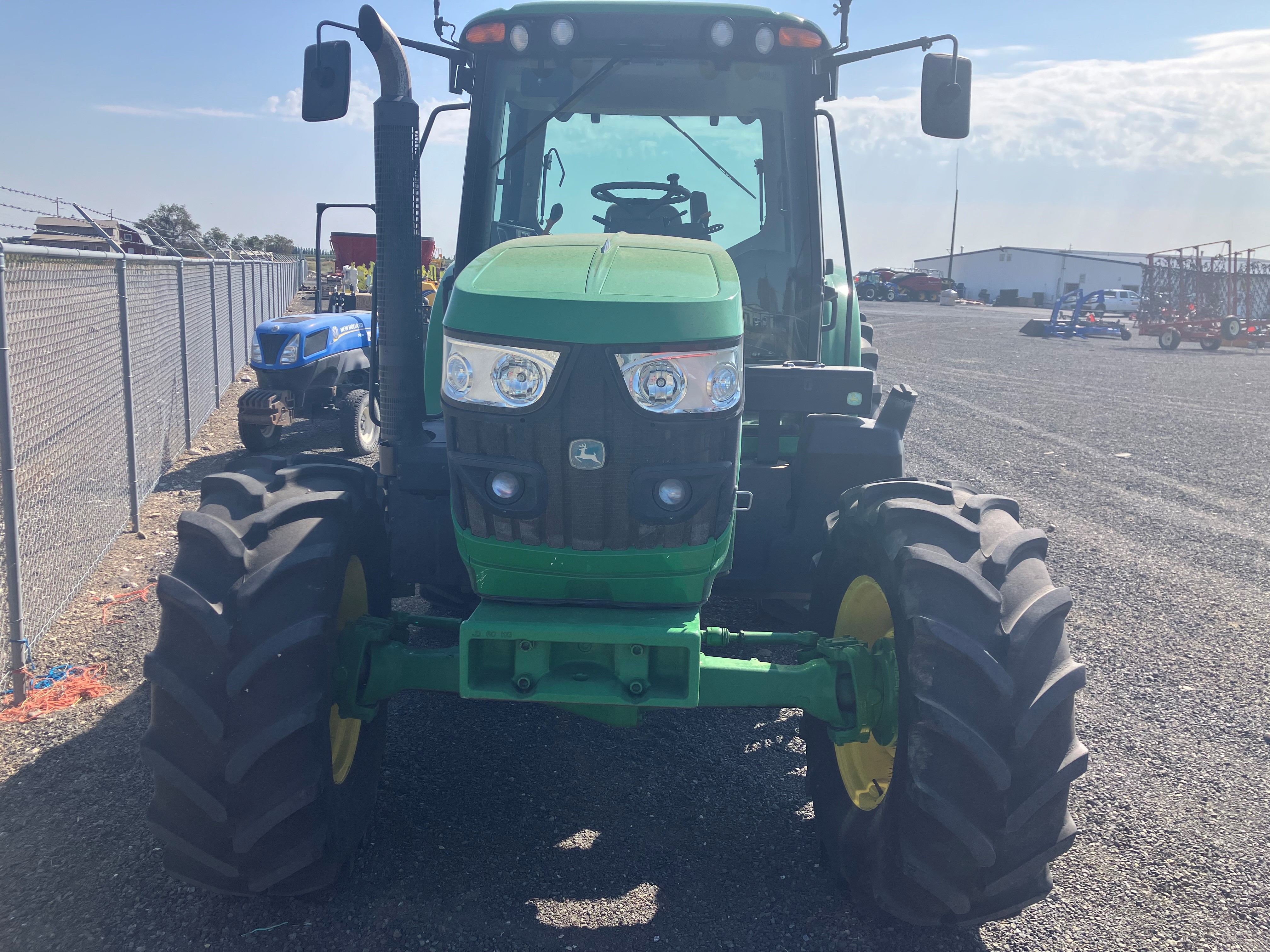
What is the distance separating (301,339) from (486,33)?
602 cm

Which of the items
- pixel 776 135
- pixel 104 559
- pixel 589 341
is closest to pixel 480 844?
pixel 589 341

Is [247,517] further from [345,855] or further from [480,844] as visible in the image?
[480,844]

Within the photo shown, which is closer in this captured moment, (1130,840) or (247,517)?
(247,517)

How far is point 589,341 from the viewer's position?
2.41 meters

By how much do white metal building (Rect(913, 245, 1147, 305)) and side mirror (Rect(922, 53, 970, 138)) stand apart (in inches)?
2473

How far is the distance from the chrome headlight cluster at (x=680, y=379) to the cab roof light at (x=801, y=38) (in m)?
1.82

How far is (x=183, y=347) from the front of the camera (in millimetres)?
8836

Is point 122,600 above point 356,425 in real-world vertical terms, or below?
below

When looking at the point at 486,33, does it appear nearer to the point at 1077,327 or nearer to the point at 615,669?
the point at 615,669

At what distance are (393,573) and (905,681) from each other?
1.84 m

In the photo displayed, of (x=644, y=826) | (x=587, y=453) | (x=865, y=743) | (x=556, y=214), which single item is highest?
(x=556, y=214)

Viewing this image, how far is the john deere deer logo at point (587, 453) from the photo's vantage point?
2.48 m

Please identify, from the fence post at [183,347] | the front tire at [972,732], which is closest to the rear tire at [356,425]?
the fence post at [183,347]

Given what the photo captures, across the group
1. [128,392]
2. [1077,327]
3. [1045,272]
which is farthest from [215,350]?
[1045,272]
